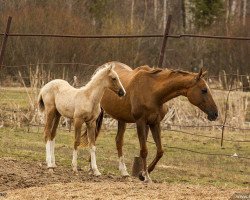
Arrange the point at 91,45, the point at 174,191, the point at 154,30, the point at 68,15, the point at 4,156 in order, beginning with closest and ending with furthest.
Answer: the point at 174,191, the point at 4,156, the point at 91,45, the point at 68,15, the point at 154,30

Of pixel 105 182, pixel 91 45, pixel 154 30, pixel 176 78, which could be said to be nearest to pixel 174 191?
pixel 105 182

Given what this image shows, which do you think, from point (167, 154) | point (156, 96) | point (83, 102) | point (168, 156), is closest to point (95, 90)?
point (83, 102)

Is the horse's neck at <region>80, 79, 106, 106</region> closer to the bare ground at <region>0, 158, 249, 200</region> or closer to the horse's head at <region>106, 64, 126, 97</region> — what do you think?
the horse's head at <region>106, 64, 126, 97</region>

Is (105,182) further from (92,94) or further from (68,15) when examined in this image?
(68,15)

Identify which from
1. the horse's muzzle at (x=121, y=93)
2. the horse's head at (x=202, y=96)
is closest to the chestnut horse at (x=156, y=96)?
the horse's head at (x=202, y=96)

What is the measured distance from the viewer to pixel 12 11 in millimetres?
33844

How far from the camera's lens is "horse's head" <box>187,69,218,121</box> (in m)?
11.0

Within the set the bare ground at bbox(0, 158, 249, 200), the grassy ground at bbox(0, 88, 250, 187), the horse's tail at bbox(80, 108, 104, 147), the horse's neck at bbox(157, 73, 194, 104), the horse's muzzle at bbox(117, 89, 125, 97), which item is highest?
the horse's neck at bbox(157, 73, 194, 104)

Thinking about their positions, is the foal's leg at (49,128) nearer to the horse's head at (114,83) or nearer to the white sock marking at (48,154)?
the white sock marking at (48,154)

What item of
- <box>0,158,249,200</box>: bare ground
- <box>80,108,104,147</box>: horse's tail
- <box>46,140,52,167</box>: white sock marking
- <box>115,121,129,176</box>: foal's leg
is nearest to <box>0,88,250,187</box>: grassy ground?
<box>80,108,104,147</box>: horse's tail

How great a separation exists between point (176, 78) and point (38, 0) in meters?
27.4

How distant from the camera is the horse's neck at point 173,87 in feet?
36.5

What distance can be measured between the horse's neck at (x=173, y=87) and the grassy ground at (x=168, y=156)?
176 centimetres

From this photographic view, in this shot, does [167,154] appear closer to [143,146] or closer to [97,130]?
[97,130]
